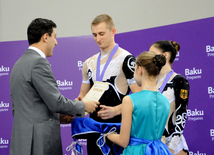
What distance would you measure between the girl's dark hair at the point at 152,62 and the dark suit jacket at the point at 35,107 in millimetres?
761

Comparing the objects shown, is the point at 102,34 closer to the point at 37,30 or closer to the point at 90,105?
the point at 37,30

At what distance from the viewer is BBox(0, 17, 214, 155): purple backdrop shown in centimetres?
377

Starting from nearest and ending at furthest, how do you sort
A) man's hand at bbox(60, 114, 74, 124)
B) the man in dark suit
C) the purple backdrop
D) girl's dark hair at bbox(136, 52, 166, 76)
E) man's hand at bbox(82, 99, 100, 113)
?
girl's dark hair at bbox(136, 52, 166, 76) → the man in dark suit → man's hand at bbox(82, 99, 100, 113) → man's hand at bbox(60, 114, 74, 124) → the purple backdrop

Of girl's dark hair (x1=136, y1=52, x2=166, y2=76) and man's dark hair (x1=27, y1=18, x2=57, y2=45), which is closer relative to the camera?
girl's dark hair (x1=136, y1=52, x2=166, y2=76)

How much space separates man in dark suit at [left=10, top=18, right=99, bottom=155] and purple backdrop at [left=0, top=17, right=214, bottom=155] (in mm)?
2184

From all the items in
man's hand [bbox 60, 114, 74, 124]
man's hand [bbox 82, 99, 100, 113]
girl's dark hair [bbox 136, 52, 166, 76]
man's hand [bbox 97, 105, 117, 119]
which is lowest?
man's hand [bbox 60, 114, 74, 124]

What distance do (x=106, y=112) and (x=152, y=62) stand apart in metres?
0.68

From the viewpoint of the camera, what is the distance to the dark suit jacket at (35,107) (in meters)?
2.09

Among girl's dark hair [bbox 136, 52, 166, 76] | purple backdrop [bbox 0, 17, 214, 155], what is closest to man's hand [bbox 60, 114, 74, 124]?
girl's dark hair [bbox 136, 52, 166, 76]

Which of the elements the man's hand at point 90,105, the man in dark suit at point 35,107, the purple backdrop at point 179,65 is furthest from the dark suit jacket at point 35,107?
the purple backdrop at point 179,65

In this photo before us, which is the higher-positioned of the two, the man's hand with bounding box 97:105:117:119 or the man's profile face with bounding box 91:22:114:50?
the man's profile face with bounding box 91:22:114:50

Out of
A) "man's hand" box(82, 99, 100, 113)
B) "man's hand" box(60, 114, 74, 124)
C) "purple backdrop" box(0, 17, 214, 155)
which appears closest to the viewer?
"man's hand" box(82, 99, 100, 113)

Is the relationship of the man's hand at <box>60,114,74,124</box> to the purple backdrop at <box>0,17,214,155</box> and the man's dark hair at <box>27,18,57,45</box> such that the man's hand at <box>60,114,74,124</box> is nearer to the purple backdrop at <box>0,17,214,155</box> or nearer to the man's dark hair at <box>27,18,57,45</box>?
the man's dark hair at <box>27,18,57,45</box>

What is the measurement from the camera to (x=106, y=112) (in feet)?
7.41
